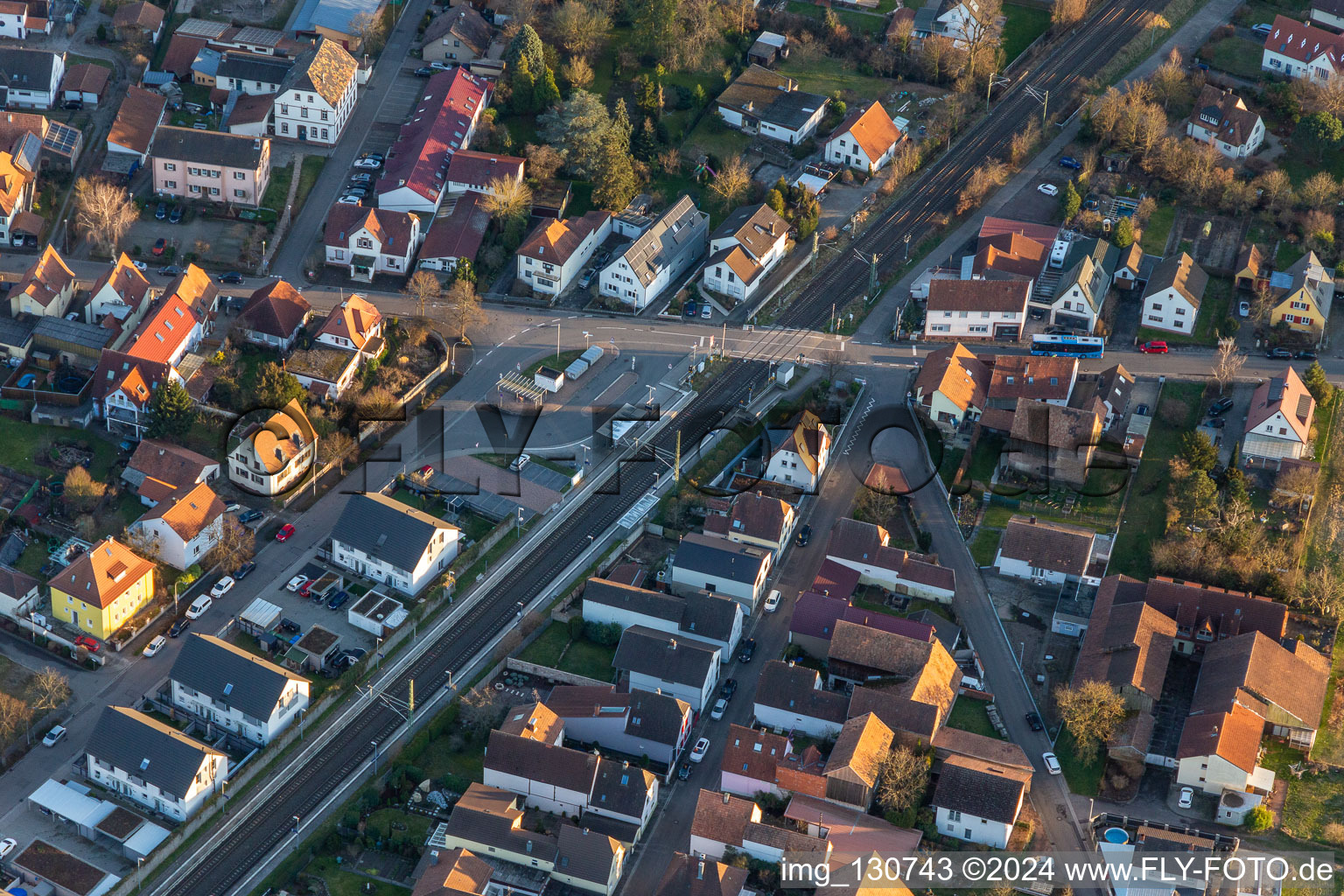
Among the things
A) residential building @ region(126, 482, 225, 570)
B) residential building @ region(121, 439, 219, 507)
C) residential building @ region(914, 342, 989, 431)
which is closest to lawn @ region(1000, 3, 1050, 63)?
residential building @ region(914, 342, 989, 431)

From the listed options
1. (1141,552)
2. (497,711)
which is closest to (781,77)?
(1141,552)

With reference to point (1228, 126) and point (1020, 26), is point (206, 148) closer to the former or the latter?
point (1020, 26)

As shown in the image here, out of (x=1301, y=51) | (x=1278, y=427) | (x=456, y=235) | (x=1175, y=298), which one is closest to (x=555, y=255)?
(x=456, y=235)

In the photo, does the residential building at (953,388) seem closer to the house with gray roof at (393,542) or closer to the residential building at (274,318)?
the house with gray roof at (393,542)

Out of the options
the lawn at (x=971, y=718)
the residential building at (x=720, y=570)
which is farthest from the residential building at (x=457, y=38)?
the lawn at (x=971, y=718)

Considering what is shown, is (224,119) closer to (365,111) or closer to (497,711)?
(365,111)

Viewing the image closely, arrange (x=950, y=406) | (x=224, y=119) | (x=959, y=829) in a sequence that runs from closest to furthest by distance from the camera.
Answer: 1. (x=959, y=829)
2. (x=950, y=406)
3. (x=224, y=119)
